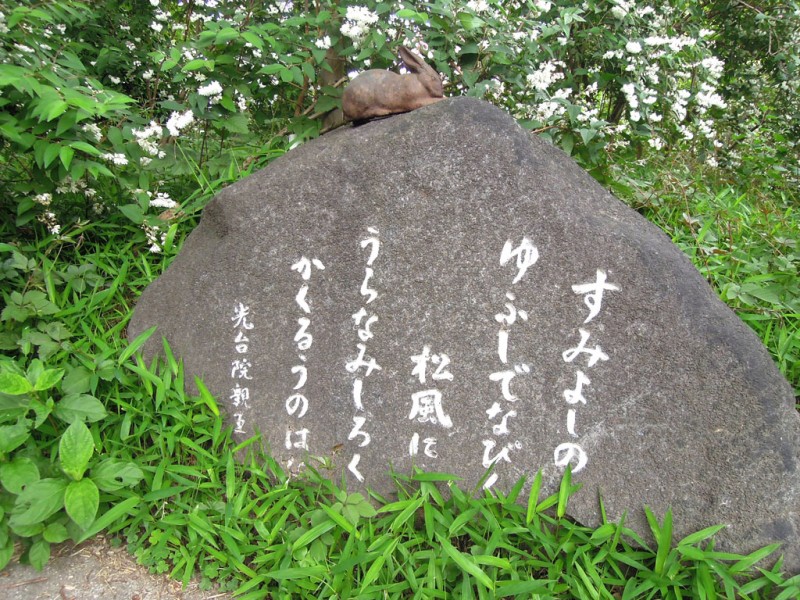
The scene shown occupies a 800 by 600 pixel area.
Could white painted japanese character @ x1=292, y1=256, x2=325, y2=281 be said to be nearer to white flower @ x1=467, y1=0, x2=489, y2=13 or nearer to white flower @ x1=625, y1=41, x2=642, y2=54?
white flower @ x1=467, y1=0, x2=489, y2=13

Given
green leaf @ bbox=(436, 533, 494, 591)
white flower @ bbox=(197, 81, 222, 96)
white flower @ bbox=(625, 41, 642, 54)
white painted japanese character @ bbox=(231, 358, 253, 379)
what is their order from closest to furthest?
green leaf @ bbox=(436, 533, 494, 591) < white painted japanese character @ bbox=(231, 358, 253, 379) < white flower @ bbox=(197, 81, 222, 96) < white flower @ bbox=(625, 41, 642, 54)

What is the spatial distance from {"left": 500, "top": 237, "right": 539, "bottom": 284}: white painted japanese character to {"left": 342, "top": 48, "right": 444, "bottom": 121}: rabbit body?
0.76 meters

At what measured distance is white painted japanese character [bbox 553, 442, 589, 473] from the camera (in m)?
2.03

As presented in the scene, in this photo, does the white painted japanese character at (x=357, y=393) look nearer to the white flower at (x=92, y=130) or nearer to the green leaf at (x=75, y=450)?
the green leaf at (x=75, y=450)

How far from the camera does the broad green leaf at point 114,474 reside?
1.96 meters

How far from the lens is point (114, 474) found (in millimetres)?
1976

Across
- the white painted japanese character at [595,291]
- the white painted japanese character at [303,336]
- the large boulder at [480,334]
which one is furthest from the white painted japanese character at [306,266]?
the white painted japanese character at [595,291]

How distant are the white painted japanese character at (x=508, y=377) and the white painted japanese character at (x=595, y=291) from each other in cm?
30

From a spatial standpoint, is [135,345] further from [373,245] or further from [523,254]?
[523,254]

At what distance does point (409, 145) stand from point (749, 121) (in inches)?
154

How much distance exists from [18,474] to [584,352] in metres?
2.10

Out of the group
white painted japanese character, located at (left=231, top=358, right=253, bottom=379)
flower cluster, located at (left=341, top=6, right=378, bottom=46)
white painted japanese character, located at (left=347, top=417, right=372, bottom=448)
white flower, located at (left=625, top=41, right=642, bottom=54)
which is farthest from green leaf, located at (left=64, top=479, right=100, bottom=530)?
white flower, located at (left=625, top=41, right=642, bottom=54)

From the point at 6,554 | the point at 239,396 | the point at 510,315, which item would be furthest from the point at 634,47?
the point at 6,554

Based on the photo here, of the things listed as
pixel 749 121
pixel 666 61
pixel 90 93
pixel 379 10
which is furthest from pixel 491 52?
pixel 749 121
